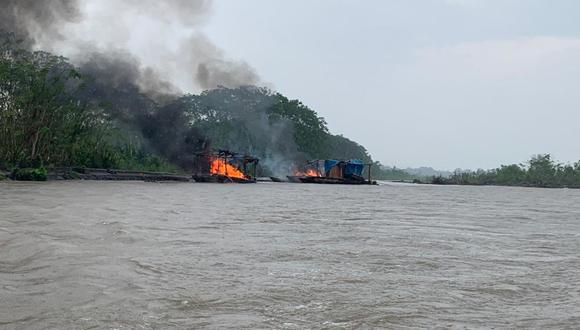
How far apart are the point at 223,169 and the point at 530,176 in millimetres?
55061

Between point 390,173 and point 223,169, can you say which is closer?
point 223,169

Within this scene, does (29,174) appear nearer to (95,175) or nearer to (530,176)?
(95,175)

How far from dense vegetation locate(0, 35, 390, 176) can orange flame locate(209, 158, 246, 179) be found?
6.30 metres

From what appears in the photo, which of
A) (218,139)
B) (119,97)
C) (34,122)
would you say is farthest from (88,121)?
(218,139)

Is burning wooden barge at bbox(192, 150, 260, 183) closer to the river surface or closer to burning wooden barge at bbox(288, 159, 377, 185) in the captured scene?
burning wooden barge at bbox(288, 159, 377, 185)

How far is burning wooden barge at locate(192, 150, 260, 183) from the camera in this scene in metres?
52.1

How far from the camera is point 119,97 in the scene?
59.8 m

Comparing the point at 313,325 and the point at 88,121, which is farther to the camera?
the point at 88,121

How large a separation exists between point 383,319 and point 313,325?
2.22 feet

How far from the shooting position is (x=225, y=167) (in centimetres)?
5462

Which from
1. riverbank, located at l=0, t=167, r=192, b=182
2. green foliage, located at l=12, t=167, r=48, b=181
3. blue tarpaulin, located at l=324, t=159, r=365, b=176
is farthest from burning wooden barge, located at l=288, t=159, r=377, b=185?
green foliage, located at l=12, t=167, r=48, b=181

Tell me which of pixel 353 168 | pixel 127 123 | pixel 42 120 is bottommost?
pixel 353 168

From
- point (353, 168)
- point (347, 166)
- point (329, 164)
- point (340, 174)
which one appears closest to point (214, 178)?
point (329, 164)

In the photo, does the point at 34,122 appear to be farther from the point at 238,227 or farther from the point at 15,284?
the point at 15,284
